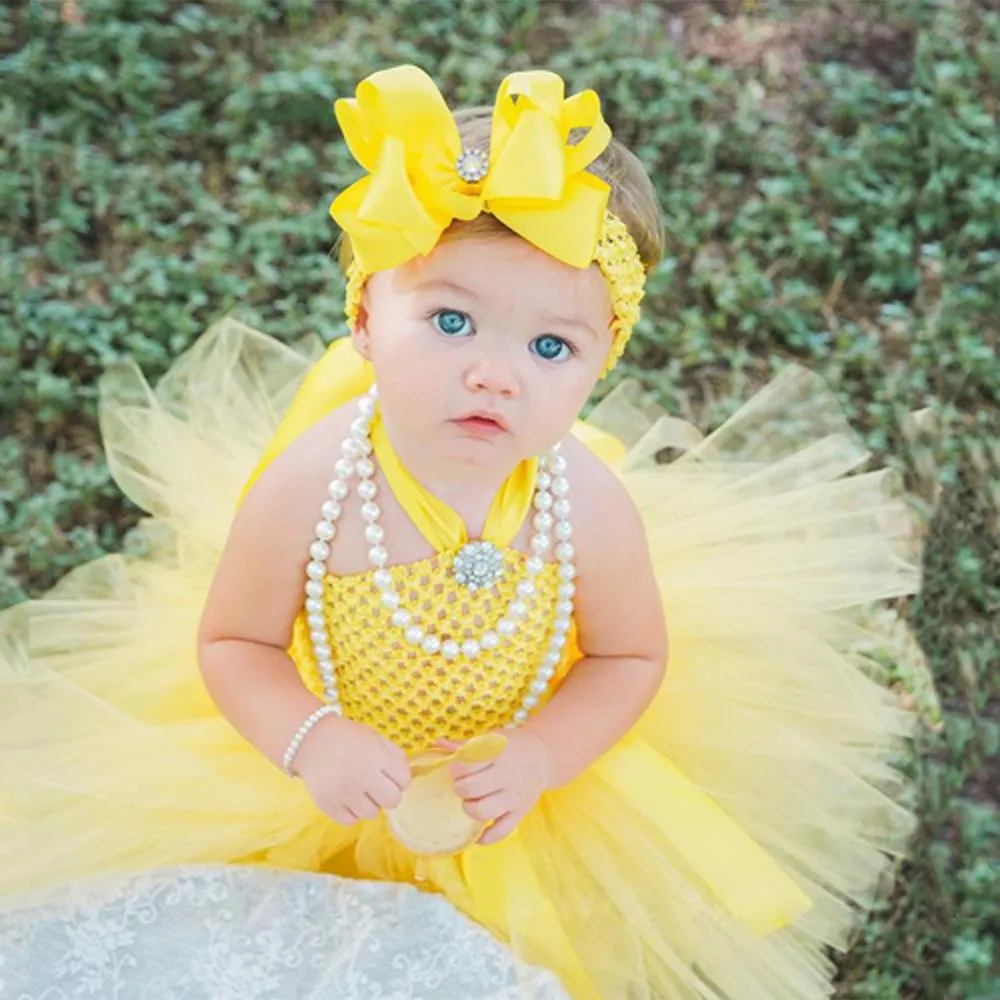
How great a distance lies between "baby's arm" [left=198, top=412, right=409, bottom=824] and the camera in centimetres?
151

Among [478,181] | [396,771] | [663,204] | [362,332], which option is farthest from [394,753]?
[663,204]

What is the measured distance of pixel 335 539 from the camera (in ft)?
5.17

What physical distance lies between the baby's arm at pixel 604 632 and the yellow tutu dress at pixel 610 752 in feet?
0.16

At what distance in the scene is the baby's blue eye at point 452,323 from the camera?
1.39 m

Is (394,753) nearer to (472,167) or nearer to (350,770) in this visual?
(350,770)

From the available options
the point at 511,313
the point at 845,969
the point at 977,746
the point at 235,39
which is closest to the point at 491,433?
the point at 511,313

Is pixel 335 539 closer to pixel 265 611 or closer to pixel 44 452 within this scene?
pixel 265 611

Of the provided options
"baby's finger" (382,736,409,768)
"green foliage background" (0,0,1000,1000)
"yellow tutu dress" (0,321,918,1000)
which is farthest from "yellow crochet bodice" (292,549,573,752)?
"green foliage background" (0,0,1000,1000)

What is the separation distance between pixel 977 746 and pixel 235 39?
1811 mm

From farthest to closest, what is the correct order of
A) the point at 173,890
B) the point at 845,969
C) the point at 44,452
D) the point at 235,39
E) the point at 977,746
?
the point at 235,39 → the point at 44,452 → the point at 977,746 → the point at 845,969 → the point at 173,890

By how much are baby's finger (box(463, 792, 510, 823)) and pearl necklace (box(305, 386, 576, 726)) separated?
5.9 inches

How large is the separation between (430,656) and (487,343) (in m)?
0.36

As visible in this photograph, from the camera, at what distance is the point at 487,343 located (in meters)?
1.38

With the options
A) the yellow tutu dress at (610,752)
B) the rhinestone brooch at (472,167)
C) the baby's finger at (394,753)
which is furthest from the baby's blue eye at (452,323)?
the baby's finger at (394,753)
